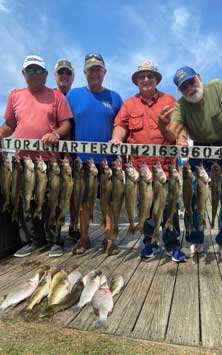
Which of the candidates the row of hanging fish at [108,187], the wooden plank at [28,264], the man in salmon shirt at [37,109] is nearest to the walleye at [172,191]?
the row of hanging fish at [108,187]

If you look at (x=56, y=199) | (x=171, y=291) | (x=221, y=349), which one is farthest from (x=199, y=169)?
(x=221, y=349)

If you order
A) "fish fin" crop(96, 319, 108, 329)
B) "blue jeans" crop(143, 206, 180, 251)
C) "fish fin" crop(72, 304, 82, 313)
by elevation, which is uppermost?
"blue jeans" crop(143, 206, 180, 251)

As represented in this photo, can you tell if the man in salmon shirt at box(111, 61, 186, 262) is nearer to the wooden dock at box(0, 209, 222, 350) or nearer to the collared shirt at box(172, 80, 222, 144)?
the collared shirt at box(172, 80, 222, 144)

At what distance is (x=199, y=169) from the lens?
4.74 metres

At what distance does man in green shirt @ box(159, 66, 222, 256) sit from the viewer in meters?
4.94

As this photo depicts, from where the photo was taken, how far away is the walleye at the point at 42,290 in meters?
3.89

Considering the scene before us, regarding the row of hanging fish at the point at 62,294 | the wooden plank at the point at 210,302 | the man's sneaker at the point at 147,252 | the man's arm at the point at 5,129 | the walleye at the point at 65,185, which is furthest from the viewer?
the man's arm at the point at 5,129

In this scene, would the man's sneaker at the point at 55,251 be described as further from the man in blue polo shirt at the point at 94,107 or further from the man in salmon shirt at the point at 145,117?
the man in salmon shirt at the point at 145,117

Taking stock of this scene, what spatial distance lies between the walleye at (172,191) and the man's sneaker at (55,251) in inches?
68.1

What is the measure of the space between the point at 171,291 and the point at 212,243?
231 cm

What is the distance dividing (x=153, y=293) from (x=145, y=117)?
7.58ft

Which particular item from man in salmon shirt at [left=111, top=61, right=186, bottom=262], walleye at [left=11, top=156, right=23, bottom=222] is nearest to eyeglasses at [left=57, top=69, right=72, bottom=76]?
man in salmon shirt at [left=111, top=61, right=186, bottom=262]

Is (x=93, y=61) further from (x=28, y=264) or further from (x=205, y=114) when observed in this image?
(x=28, y=264)

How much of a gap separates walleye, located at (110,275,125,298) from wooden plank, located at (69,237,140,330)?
13.4 inches
